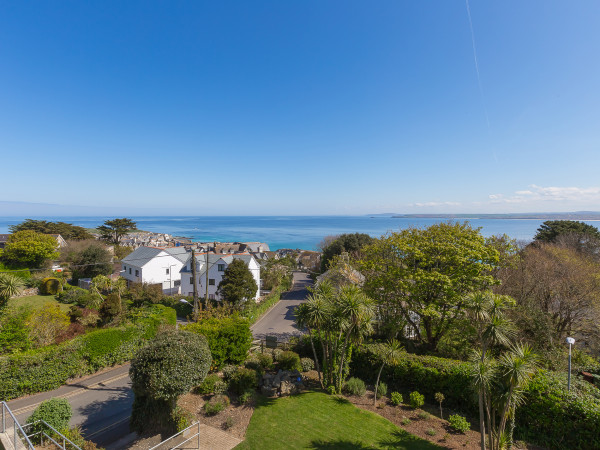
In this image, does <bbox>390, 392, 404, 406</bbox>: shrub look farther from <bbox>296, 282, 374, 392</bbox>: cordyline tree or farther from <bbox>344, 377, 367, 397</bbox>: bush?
<bbox>296, 282, 374, 392</bbox>: cordyline tree

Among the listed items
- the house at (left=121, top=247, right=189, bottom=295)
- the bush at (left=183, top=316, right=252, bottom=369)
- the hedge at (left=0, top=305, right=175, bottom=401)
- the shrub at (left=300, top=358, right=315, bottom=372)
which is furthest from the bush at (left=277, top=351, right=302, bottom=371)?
the house at (left=121, top=247, right=189, bottom=295)

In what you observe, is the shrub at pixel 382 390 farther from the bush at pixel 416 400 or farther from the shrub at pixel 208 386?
the shrub at pixel 208 386

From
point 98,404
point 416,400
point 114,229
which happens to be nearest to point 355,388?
point 416,400

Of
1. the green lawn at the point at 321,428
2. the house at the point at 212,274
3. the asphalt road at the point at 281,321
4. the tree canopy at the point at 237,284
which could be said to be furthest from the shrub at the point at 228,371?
the house at the point at 212,274

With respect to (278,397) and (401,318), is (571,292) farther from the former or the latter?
(278,397)

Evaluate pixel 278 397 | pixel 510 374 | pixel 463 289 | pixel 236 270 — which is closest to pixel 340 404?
pixel 278 397
